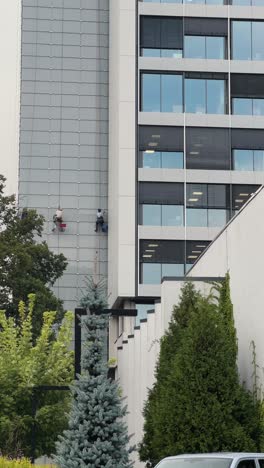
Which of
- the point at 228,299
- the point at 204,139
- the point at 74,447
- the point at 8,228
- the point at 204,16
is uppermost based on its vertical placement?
the point at 204,16

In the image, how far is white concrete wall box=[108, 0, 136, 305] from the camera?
60.5 meters

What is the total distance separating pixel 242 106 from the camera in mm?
62906

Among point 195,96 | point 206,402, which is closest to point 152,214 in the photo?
point 195,96

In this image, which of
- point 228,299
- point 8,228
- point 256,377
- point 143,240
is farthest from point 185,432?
point 143,240

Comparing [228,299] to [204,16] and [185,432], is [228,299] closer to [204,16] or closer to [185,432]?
[185,432]

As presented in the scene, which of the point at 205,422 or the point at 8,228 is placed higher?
the point at 8,228

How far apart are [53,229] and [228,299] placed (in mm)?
50408

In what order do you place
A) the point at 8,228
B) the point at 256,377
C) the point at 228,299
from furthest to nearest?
the point at 8,228
the point at 228,299
the point at 256,377

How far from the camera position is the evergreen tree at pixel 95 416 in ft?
63.7

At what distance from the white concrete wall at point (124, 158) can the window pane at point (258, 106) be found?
22.5ft

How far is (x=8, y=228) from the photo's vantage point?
53281 mm

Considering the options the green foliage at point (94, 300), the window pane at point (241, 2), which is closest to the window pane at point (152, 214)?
the window pane at point (241, 2)

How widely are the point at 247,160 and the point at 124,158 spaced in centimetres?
691

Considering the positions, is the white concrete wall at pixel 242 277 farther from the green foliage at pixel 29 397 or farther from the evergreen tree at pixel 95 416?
the green foliage at pixel 29 397
